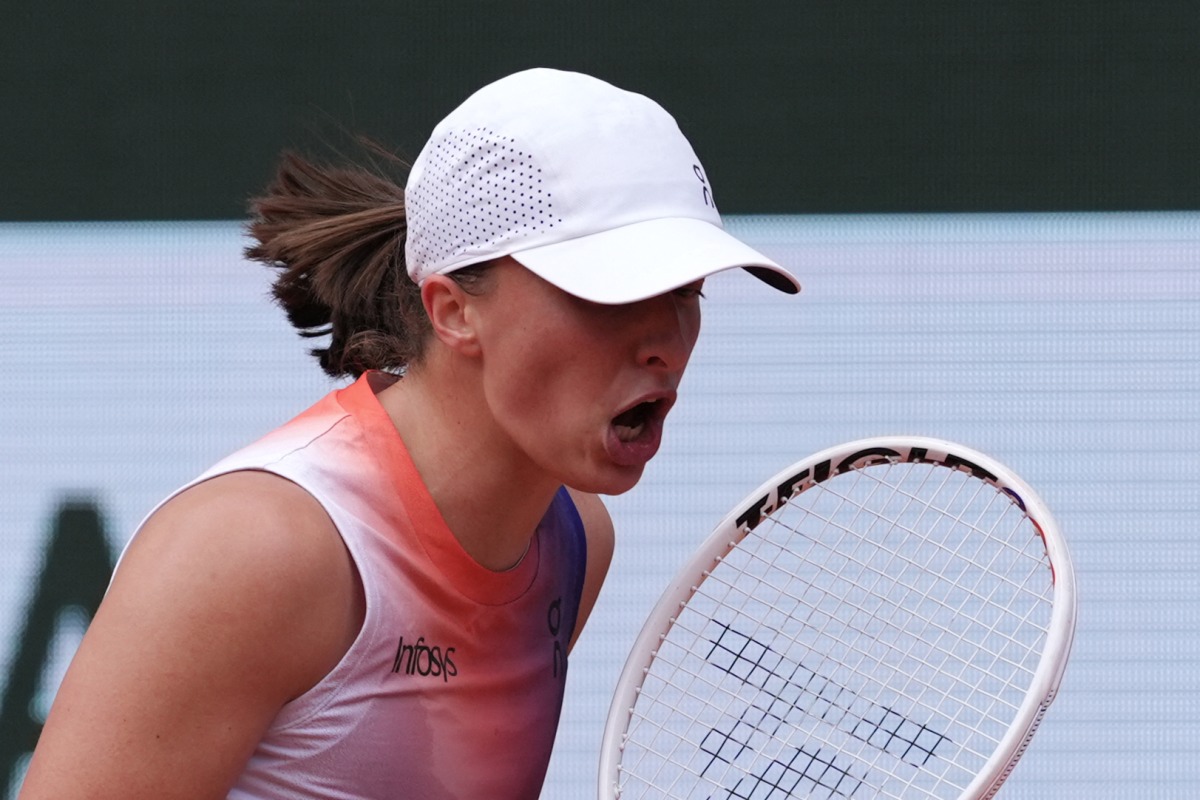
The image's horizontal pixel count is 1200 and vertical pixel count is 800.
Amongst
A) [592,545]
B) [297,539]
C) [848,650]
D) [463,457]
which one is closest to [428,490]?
[463,457]

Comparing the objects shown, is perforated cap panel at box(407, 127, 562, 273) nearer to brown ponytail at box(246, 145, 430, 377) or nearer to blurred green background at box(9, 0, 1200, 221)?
Result: brown ponytail at box(246, 145, 430, 377)

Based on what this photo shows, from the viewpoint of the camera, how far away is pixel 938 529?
1.78 m

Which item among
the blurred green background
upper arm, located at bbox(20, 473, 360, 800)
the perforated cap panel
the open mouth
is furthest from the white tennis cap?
the blurred green background

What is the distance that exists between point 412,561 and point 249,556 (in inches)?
5.7

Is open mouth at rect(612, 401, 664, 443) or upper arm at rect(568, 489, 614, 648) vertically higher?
open mouth at rect(612, 401, 664, 443)

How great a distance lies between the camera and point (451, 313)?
99 centimetres

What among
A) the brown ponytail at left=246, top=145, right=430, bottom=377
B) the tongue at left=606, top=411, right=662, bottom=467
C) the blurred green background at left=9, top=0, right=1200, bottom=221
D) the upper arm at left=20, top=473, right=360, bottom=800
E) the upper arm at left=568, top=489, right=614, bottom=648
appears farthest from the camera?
the blurred green background at left=9, top=0, right=1200, bottom=221

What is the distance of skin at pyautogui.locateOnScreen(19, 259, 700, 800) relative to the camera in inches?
34.1

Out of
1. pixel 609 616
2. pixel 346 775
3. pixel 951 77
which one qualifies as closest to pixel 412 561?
pixel 346 775

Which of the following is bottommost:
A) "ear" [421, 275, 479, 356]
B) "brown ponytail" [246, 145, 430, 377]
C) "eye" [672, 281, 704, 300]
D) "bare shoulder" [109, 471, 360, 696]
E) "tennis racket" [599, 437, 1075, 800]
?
"tennis racket" [599, 437, 1075, 800]

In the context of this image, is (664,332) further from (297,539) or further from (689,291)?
(297,539)

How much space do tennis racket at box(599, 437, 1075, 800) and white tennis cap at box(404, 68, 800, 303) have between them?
300 millimetres

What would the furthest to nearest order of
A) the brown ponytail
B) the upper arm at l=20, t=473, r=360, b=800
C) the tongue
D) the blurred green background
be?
the blurred green background < the brown ponytail < the tongue < the upper arm at l=20, t=473, r=360, b=800

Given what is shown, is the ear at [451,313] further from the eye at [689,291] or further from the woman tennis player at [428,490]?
the eye at [689,291]
